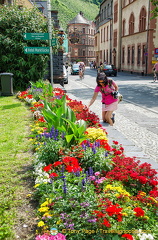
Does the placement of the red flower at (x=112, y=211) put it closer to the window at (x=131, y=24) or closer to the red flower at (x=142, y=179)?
the red flower at (x=142, y=179)

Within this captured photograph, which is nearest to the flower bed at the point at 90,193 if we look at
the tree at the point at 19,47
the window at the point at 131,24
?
the tree at the point at 19,47

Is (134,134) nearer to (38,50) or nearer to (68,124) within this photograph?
(68,124)

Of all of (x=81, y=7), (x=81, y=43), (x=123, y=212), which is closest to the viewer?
(x=123, y=212)

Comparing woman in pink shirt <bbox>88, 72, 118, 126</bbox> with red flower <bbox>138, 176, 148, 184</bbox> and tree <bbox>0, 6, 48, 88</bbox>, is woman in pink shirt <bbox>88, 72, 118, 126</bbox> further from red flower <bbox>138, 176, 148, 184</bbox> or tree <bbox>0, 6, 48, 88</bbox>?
tree <bbox>0, 6, 48, 88</bbox>

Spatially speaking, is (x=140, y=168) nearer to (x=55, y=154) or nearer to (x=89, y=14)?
(x=55, y=154)

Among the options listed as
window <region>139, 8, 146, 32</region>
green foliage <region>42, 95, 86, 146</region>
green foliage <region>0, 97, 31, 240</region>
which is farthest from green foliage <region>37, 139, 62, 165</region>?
window <region>139, 8, 146, 32</region>

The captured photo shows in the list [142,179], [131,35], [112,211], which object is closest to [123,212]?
[112,211]

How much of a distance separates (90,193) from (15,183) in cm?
134

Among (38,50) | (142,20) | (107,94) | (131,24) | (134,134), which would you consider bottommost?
(134,134)

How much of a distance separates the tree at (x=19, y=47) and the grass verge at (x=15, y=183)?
867 centimetres

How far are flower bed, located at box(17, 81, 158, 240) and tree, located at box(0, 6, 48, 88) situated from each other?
11.3 metres

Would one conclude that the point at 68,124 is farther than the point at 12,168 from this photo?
Yes

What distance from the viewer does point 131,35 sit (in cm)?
4097

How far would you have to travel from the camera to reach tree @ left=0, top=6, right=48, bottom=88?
50.3ft
